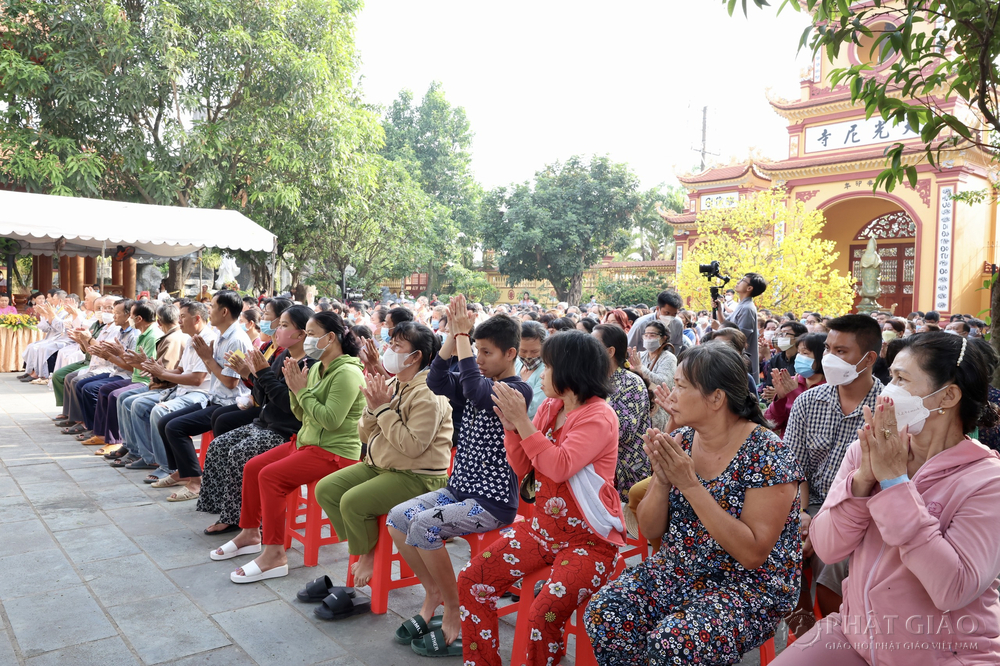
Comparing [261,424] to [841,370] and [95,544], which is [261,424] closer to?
[95,544]

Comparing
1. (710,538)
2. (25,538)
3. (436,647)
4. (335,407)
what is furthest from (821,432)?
(25,538)

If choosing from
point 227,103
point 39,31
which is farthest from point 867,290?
point 39,31

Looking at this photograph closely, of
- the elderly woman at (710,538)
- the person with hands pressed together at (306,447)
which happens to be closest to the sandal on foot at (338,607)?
the person with hands pressed together at (306,447)

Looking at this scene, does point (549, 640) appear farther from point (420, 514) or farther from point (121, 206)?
point (121, 206)

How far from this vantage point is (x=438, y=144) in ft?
110

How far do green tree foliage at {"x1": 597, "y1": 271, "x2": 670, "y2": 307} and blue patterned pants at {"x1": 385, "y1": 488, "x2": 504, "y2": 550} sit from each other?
2057 cm

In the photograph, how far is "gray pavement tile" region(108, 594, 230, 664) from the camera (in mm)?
2854

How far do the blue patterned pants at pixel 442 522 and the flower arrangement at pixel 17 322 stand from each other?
451 inches

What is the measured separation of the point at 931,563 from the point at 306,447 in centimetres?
298

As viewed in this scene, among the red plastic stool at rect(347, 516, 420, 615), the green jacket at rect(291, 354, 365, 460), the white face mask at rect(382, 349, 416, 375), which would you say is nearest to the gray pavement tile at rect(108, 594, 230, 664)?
the red plastic stool at rect(347, 516, 420, 615)

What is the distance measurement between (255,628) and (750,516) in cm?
218

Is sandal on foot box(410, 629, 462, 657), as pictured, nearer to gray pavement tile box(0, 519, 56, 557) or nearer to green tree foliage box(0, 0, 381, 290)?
gray pavement tile box(0, 519, 56, 557)

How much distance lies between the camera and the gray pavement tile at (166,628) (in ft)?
9.36

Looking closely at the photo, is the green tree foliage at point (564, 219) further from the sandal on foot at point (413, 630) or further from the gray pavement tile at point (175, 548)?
the sandal on foot at point (413, 630)
